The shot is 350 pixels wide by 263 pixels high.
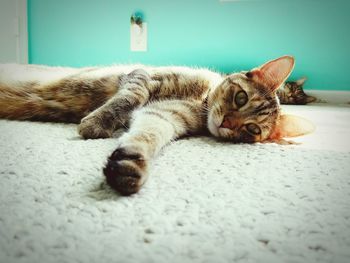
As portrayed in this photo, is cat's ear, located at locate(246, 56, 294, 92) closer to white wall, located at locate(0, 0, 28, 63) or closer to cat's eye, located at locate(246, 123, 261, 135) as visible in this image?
cat's eye, located at locate(246, 123, 261, 135)

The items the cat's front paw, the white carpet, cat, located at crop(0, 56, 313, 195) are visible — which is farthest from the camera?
cat, located at crop(0, 56, 313, 195)

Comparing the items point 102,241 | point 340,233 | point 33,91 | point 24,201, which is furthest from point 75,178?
point 33,91

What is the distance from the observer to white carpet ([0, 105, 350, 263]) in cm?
39

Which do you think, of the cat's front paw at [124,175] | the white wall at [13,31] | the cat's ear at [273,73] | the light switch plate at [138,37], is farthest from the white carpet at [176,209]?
the white wall at [13,31]

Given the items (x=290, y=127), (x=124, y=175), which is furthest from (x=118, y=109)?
(x=290, y=127)

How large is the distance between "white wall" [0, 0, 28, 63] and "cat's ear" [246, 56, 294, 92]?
285cm

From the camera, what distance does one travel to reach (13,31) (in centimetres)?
308

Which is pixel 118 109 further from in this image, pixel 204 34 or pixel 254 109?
pixel 204 34

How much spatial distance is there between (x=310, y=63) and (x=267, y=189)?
2.46 meters

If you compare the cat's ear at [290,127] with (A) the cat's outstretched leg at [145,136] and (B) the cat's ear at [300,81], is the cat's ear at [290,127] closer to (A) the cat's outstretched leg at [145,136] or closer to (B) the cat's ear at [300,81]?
(A) the cat's outstretched leg at [145,136]

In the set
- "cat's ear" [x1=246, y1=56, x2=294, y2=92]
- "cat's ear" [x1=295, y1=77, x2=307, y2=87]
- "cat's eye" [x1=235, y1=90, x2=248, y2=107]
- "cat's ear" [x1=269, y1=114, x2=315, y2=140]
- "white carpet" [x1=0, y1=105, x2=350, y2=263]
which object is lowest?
"white carpet" [x1=0, y1=105, x2=350, y2=263]

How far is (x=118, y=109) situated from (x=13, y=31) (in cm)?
269

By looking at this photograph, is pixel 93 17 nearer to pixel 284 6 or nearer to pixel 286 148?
pixel 284 6

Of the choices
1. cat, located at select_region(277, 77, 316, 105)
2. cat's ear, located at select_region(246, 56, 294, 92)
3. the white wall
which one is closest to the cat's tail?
cat's ear, located at select_region(246, 56, 294, 92)
